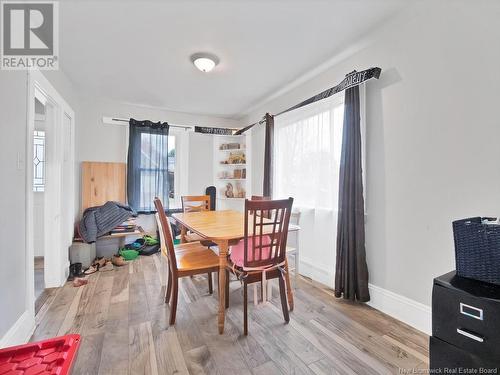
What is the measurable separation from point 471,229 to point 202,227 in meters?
1.79

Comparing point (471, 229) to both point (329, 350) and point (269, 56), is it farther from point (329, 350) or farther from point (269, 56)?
point (269, 56)

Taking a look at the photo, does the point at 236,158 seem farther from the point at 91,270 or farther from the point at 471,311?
the point at 471,311

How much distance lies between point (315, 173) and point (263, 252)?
4.40 ft

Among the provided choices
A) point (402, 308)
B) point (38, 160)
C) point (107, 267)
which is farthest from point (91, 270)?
point (402, 308)

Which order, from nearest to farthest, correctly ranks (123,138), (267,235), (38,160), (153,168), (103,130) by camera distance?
1. (267,235)
2. (38,160)
3. (103,130)
4. (123,138)
5. (153,168)

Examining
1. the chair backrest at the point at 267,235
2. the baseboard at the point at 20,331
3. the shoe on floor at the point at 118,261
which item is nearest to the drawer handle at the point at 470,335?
the chair backrest at the point at 267,235

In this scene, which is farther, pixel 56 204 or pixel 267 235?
pixel 56 204

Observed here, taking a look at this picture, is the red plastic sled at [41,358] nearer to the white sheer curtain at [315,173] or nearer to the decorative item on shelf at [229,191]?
the white sheer curtain at [315,173]

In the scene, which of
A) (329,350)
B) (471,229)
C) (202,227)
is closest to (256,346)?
(329,350)

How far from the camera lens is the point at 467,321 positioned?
1.07 meters

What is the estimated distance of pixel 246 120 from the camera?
4.71 m

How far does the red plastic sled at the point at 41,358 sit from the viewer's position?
0.91 metres

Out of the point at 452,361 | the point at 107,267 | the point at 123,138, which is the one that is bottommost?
the point at 107,267

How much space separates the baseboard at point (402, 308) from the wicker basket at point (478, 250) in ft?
2.65
